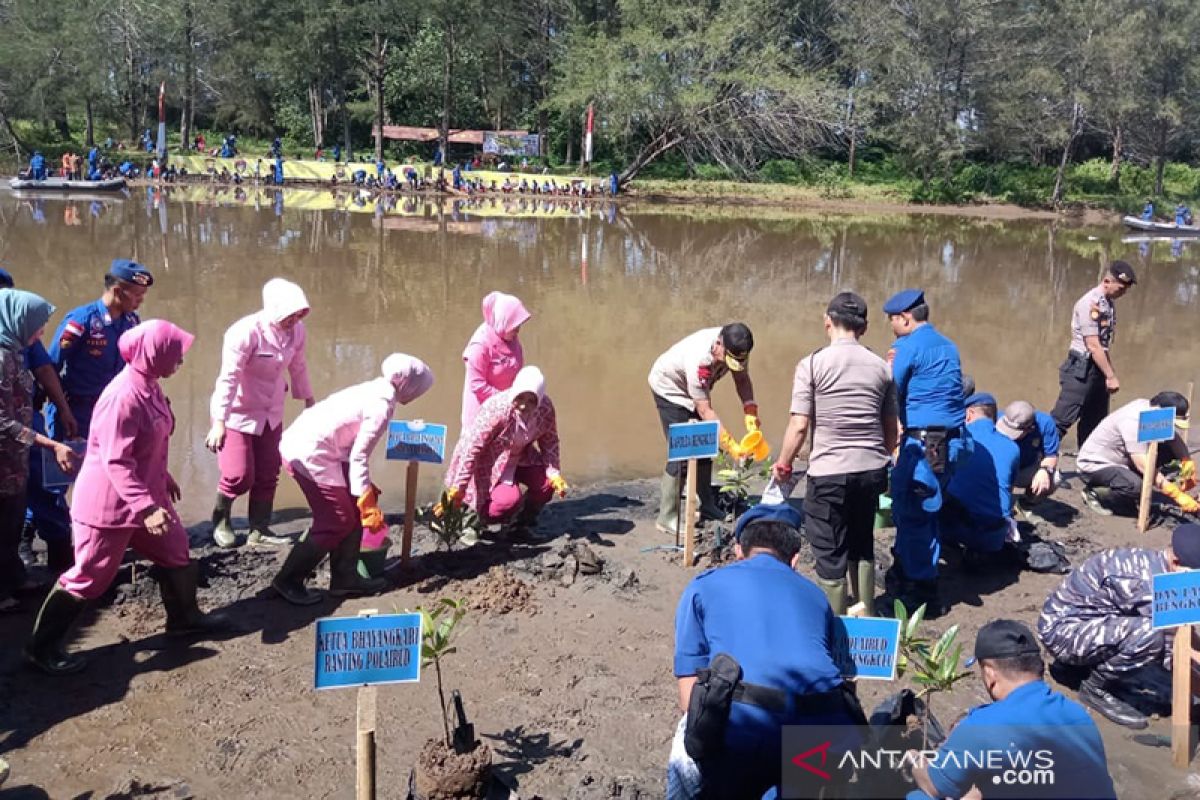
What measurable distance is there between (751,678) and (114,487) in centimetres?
291

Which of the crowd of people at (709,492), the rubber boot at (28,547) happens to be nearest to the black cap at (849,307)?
the crowd of people at (709,492)

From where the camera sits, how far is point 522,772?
Answer: 366 centimetres

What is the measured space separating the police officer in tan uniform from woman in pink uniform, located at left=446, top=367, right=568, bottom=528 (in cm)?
398

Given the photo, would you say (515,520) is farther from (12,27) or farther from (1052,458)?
(12,27)

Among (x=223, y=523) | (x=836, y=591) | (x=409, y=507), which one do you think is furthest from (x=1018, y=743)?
(x=223, y=523)

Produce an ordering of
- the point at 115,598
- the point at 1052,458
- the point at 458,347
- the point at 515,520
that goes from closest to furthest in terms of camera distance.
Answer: the point at 115,598, the point at 515,520, the point at 1052,458, the point at 458,347

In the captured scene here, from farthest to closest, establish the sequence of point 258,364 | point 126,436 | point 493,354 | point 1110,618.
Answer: point 493,354, point 258,364, point 1110,618, point 126,436

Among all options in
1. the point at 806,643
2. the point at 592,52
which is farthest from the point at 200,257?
the point at 592,52

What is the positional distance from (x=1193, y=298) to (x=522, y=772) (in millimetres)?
18020

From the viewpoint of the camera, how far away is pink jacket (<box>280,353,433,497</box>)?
4711mm

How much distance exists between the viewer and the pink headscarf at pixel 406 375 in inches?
190

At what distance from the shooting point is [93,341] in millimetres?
5285

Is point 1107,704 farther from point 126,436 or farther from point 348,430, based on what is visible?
point 126,436

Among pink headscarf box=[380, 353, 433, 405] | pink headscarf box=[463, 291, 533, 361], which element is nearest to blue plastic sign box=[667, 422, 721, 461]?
pink headscarf box=[463, 291, 533, 361]
